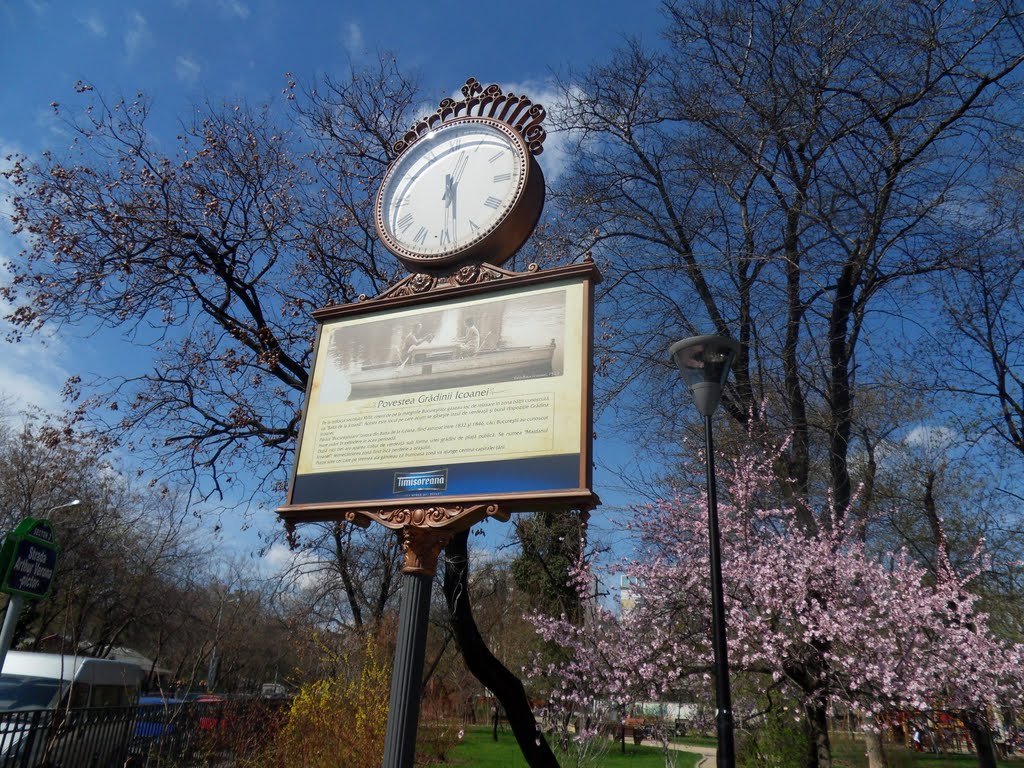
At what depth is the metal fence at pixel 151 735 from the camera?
8039mm

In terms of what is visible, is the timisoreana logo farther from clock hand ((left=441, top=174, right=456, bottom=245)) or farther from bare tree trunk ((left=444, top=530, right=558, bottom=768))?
bare tree trunk ((left=444, top=530, right=558, bottom=768))

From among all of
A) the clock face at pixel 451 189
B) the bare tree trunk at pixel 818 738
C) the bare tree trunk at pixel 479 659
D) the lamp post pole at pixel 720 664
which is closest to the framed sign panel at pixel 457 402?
the clock face at pixel 451 189

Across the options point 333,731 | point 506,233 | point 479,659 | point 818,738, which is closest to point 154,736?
point 333,731

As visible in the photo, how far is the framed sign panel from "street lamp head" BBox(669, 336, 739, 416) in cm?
186

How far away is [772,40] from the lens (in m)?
10.8

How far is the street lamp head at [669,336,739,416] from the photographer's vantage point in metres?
5.90

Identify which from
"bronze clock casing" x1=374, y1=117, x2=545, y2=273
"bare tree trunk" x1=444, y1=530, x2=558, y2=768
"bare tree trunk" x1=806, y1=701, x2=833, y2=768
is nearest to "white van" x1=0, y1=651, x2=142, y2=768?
"bare tree trunk" x1=444, y1=530, x2=558, y2=768

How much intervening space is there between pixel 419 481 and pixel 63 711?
5718 mm

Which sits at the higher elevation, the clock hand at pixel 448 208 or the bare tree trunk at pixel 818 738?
the clock hand at pixel 448 208

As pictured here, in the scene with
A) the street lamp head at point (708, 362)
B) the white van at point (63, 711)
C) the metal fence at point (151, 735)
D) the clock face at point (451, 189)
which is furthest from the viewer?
the metal fence at point (151, 735)

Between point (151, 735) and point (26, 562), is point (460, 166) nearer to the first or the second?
point (26, 562)

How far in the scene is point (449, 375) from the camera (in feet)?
15.0

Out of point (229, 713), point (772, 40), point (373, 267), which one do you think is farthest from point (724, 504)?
point (229, 713)

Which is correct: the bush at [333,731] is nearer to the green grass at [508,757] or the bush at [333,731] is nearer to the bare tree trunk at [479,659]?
the bare tree trunk at [479,659]
